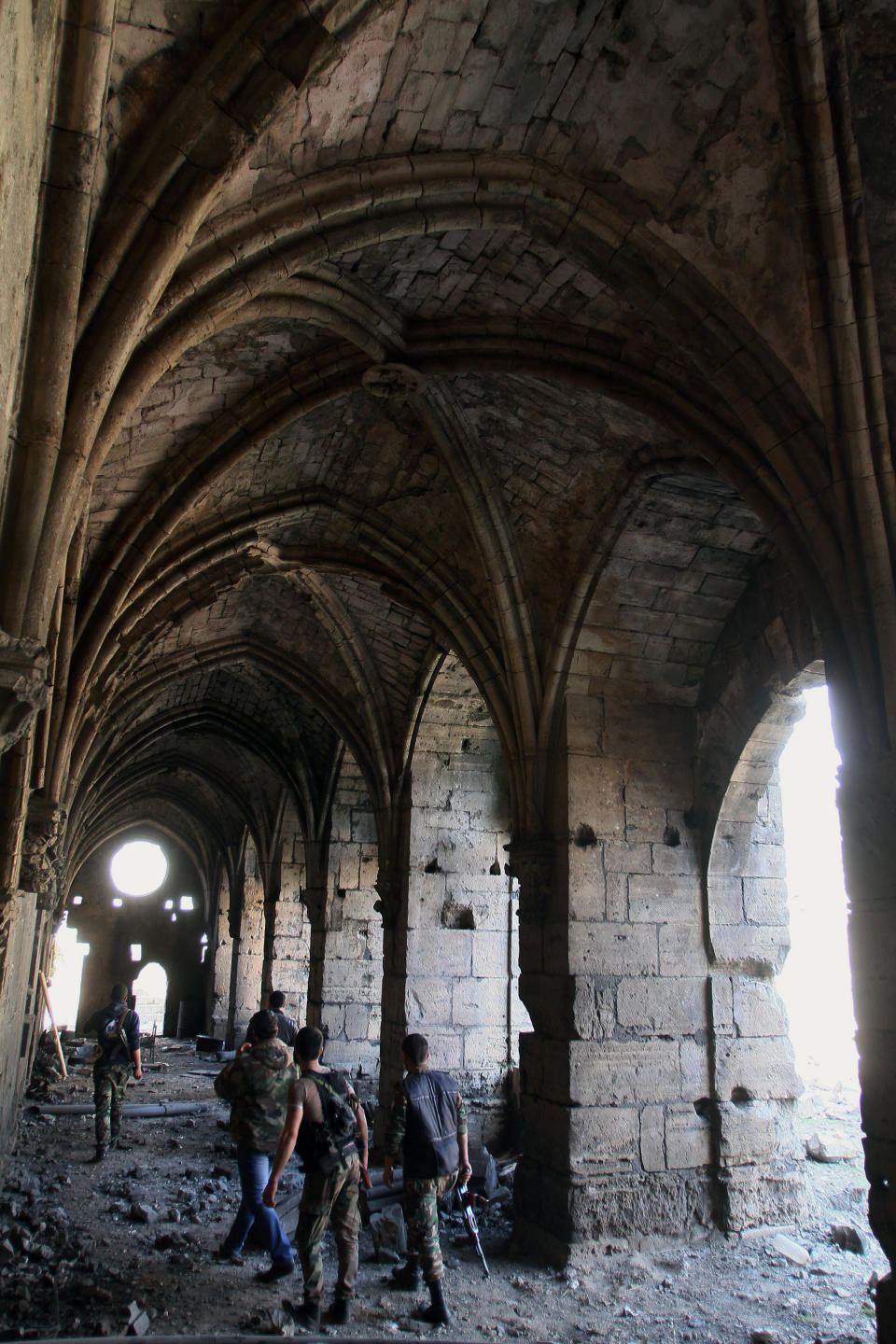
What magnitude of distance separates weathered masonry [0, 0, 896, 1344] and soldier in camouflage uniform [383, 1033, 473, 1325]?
1.85 meters

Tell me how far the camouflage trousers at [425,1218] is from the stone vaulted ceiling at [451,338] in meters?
3.25

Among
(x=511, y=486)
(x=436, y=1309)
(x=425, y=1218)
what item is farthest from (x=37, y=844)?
(x=511, y=486)

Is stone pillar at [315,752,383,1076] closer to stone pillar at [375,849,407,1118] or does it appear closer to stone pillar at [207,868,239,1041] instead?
stone pillar at [375,849,407,1118]

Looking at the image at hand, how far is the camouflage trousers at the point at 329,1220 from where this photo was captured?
465 centimetres

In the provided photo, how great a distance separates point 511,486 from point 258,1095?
4590 millimetres

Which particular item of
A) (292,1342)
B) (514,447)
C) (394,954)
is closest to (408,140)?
(514,447)

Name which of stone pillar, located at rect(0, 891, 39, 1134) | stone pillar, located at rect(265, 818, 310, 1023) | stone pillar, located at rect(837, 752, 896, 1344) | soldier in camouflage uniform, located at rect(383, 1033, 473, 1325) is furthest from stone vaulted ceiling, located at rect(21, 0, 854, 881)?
stone pillar, located at rect(265, 818, 310, 1023)

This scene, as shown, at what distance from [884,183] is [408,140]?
2.17m

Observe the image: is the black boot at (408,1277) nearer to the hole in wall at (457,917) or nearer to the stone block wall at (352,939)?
the hole in wall at (457,917)

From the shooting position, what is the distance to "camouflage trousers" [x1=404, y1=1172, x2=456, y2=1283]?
Answer: 16.0ft

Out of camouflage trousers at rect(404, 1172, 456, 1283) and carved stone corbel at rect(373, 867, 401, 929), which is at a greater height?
carved stone corbel at rect(373, 867, 401, 929)

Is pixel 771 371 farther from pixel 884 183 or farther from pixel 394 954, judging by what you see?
pixel 394 954

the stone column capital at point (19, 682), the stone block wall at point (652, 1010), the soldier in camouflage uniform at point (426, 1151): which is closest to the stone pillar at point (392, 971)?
the stone block wall at point (652, 1010)

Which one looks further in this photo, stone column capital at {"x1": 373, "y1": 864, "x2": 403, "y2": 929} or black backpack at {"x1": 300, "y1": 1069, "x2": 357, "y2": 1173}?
stone column capital at {"x1": 373, "y1": 864, "x2": 403, "y2": 929}
